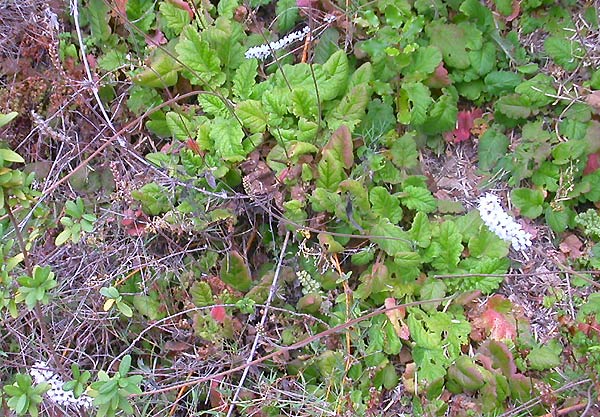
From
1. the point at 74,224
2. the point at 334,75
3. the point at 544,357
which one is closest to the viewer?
the point at 74,224

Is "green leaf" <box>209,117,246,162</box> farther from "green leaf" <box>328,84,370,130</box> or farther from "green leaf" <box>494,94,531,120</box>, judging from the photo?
"green leaf" <box>494,94,531,120</box>

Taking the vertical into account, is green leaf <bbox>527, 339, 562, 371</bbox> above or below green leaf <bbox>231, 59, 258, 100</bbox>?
below

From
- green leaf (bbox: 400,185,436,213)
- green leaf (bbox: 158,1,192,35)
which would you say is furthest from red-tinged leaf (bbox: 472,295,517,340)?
green leaf (bbox: 158,1,192,35)

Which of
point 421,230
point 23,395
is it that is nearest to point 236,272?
point 421,230

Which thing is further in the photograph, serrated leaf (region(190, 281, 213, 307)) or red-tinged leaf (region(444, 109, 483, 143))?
red-tinged leaf (region(444, 109, 483, 143))

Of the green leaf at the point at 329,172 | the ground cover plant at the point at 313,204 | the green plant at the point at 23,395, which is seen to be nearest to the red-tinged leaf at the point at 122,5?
the ground cover plant at the point at 313,204

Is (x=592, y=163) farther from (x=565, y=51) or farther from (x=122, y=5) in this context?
(x=122, y=5)

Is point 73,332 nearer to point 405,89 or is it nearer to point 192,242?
point 192,242
